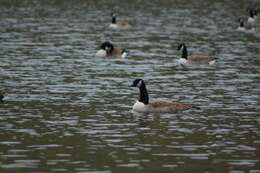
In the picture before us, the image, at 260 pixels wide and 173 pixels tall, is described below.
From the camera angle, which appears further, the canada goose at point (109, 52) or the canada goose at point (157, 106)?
the canada goose at point (109, 52)

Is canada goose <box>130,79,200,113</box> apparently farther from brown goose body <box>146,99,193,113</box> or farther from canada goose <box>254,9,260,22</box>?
canada goose <box>254,9,260,22</box>

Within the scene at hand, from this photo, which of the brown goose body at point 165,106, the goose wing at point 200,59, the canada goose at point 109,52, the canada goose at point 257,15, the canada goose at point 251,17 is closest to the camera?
the brown goose body at point 165,106

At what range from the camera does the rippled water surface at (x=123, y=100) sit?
24047 mm

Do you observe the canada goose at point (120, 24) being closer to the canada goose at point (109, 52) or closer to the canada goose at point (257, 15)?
the canada goose at point (257, 15)

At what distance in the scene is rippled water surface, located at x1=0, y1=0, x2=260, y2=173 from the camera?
2405 centimetres

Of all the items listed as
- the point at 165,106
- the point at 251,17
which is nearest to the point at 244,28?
the point at 251,17

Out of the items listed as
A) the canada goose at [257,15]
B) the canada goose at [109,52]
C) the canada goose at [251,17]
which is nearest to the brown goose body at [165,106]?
the canada goose at [109,52]

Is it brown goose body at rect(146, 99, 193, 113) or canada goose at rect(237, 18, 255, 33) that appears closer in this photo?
brown goose body at rect(146, 99, 193, 113)

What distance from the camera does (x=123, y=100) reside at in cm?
3569

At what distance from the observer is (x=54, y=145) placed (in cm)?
2581

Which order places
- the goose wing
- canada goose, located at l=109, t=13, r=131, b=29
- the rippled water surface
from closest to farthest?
the rippled water surface → the goose wing → canada goose, located at l=109, t=13, r=131, b=29

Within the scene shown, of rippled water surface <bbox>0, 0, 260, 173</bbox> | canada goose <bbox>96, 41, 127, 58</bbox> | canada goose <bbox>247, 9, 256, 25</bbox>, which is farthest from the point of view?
canada goose <bbox>247, 9, 256, 25</bbox>

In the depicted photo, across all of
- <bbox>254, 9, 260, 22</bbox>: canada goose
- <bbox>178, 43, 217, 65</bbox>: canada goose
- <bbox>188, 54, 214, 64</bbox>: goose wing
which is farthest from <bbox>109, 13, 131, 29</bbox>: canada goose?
<bbox>188, 54, 214, 64</bbox>: goose wing

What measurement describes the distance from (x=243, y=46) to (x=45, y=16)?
2904 cm
